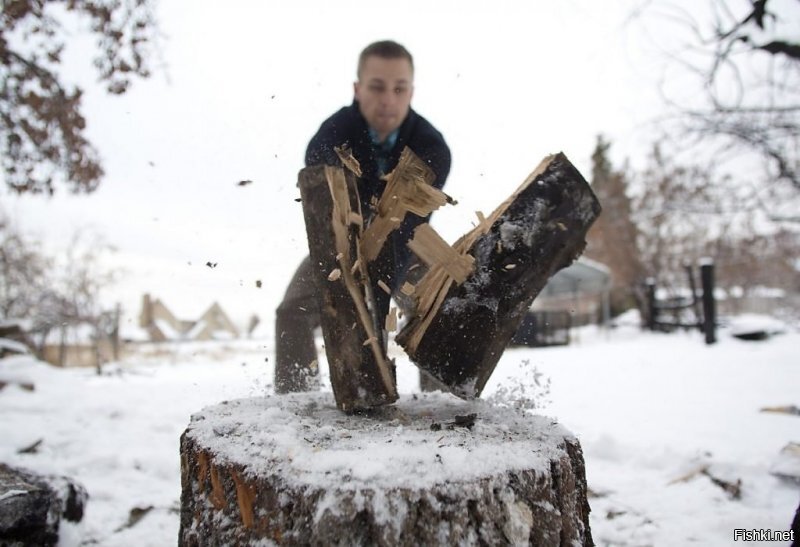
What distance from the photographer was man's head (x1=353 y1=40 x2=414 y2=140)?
1.92 m

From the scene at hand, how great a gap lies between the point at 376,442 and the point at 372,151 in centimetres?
119

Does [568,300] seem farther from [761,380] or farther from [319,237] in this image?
[319,237]

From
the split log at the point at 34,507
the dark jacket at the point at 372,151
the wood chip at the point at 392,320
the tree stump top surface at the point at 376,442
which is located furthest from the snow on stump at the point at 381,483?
the split log at the point at 34,507

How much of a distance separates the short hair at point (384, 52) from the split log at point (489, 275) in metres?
0.85

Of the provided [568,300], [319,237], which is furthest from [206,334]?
[319,237]

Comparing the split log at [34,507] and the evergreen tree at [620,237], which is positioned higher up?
the evergreen tree at [620,237]

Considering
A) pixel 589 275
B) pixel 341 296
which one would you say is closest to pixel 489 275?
pixel 341 296

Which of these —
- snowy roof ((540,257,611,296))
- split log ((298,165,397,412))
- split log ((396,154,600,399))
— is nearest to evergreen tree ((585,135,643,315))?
snowy roof ((540,257,611,296))

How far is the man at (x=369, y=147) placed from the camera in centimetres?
177

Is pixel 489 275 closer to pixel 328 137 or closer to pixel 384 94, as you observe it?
pixel 328 137

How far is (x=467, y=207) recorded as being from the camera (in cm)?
151

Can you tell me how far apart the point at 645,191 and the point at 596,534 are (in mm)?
16471

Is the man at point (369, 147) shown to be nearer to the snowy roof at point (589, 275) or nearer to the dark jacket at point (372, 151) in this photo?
the dark jacket at point (372, 151)

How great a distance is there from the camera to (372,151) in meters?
1.90
